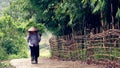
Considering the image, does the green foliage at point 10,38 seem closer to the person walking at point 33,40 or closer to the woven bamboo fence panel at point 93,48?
the woven bamboo fence panel at point 93,48

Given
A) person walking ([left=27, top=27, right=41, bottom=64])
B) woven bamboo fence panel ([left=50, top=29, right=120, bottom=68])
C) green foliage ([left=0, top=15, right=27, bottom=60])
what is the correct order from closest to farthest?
woven bamboo fence panel ([left=50, top=29, right=120, bottom=68]) → person walking ([left=27, top=27, right=41, bottom=64]) → green foliage ([left=0, top=15, right=27, bottom=60])

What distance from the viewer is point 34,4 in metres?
22.9

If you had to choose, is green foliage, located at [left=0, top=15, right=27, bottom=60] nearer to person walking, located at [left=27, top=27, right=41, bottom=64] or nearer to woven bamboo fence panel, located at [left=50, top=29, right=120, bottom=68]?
woven bamboo fence panel, located at [left=50, top=29, right=120, bottom=68]

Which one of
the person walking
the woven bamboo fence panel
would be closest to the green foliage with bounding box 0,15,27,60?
the woven bamboo fence panel

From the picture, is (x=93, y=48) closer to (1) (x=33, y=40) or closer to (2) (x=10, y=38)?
(1) (x=33, y=40)

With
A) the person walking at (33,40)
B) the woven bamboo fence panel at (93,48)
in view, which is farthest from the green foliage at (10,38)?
the person walking at (33,40)

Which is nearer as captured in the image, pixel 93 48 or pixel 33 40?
pixel 93 48

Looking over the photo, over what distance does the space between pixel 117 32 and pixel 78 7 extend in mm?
5064

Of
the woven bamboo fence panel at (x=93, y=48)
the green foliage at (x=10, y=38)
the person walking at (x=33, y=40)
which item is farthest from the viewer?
the green foliage at (x=10, y=38)

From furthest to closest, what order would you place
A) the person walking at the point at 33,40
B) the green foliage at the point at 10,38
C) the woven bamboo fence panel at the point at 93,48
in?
1. the green foliage at the point at 10,38
2. the person walking at the point at 33,40
3. the woven bamboo fence panel at the point at 93,48

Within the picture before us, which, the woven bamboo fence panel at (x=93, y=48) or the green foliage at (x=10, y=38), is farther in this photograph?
the green foliage at (x=10, y=38)

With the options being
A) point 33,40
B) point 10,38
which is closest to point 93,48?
point 33,40

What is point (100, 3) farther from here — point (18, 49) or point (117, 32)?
point (18, 49)

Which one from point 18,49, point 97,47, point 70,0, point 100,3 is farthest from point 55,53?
point 18,49
